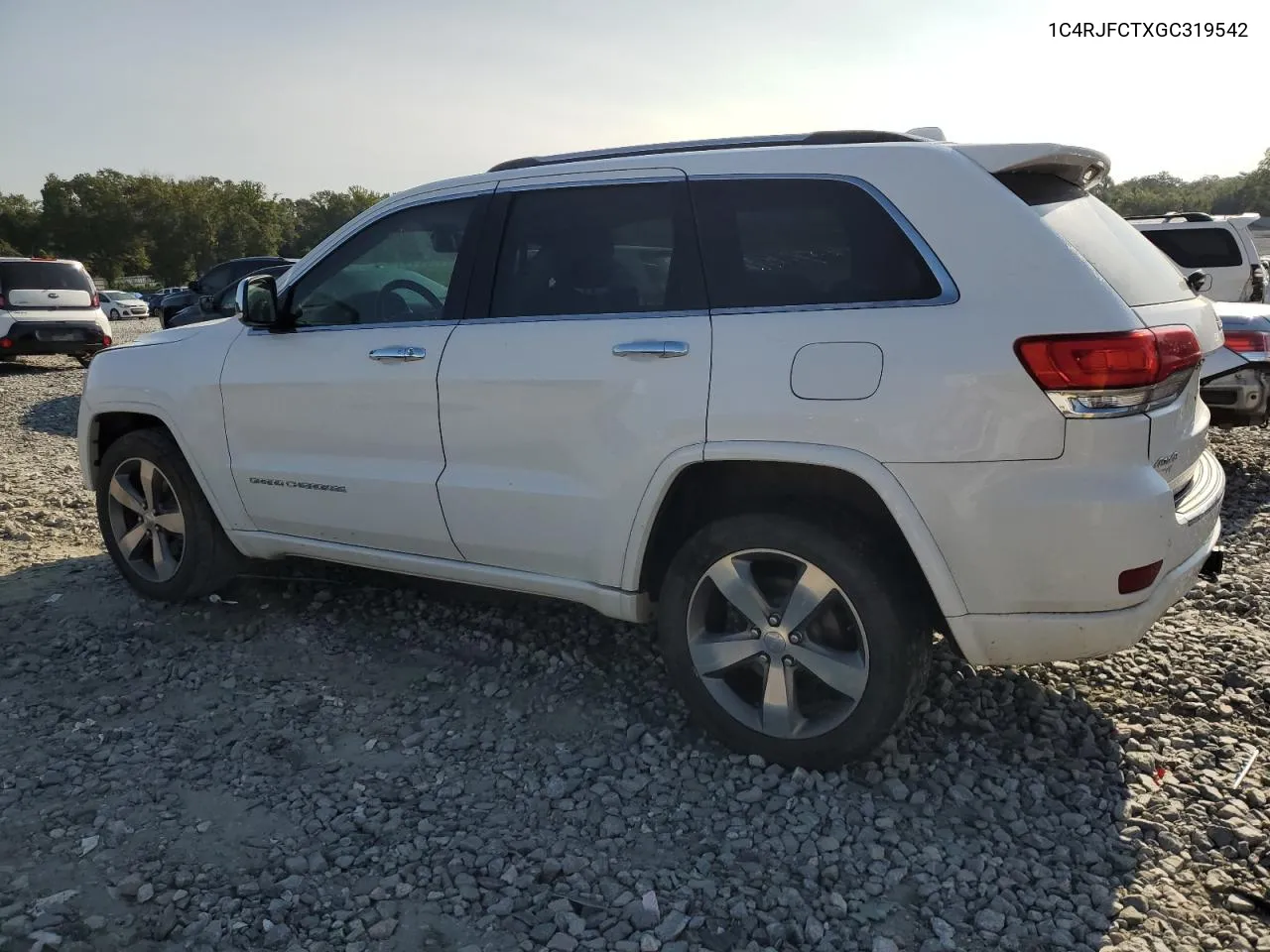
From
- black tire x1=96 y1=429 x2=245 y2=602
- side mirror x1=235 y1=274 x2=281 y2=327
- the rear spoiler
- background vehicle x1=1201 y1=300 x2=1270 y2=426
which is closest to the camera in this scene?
the rear spoiler

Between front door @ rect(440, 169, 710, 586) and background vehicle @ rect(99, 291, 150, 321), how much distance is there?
41762 mm

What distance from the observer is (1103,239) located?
2.95m

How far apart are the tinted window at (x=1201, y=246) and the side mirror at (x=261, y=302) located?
35.0 ft

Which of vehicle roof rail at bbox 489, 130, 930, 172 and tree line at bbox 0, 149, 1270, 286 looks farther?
tree line at bbox 0, 149, 1270, 286

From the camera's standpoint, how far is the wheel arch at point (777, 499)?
2.79 meters

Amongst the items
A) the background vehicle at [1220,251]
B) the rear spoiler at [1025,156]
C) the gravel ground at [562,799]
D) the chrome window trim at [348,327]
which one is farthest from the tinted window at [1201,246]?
the chrome window trim at [348,327]

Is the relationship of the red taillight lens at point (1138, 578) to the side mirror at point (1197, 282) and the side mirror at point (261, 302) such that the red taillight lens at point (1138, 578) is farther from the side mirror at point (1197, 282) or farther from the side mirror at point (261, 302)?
the side mirror at point (261, 302)

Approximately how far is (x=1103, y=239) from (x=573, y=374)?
5.53 ft

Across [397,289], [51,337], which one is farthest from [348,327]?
[51,337]

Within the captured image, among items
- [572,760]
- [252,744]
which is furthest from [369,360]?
[572,760]

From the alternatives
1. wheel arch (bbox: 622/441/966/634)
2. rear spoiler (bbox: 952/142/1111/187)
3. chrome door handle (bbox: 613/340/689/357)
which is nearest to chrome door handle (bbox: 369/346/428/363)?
chrome door handle (bbox: 613/340/689/357)

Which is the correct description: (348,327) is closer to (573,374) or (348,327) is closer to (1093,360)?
(573,374)

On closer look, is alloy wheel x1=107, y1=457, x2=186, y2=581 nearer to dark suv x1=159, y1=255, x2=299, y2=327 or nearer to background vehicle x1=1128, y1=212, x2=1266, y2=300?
background vehicle x1=1128, y1=212, x2=1266, y2=300

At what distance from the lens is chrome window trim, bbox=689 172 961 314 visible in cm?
278
